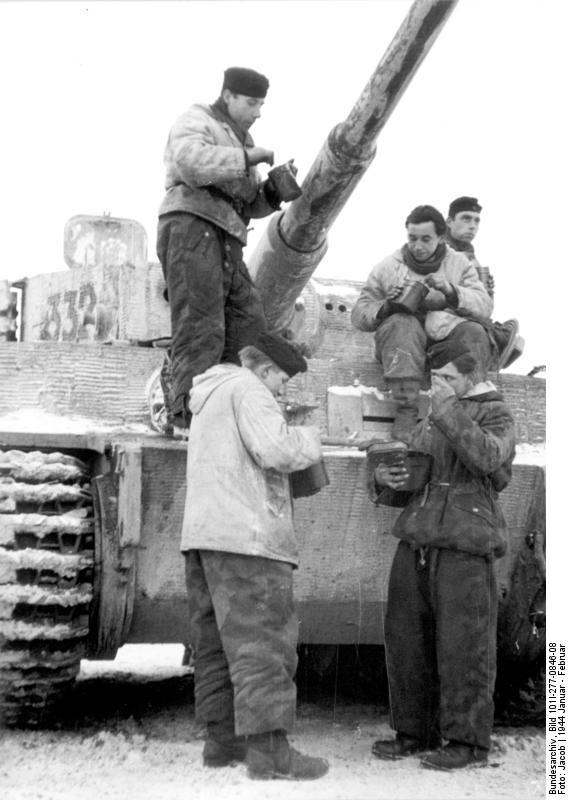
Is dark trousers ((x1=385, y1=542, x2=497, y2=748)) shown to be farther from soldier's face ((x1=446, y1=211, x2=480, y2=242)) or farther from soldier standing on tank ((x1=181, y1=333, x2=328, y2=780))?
soldier's face ((x1=446, y1=211, x2=480, y2=242))

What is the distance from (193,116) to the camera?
5.88 meters

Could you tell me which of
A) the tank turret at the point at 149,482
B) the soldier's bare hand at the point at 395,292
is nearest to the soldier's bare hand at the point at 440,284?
the soldier's bare hand at the point at 395,292

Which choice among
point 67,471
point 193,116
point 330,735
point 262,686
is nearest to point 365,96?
point 193,116

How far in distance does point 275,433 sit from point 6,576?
1457mm

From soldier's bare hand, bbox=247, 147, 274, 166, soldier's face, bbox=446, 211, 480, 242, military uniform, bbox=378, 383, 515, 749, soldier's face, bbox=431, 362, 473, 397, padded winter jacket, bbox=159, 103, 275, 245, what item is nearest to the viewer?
military uniform, bbox=378, 383, 515, 749

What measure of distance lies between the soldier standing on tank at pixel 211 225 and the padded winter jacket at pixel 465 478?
1.02 meters

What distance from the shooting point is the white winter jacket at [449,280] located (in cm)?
654

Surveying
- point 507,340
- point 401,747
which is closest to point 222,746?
point 401,747

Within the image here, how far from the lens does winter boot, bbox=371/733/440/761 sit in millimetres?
5723

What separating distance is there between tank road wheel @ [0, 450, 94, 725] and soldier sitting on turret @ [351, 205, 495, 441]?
1.70 metres

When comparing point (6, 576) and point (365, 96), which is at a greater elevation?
point (365, 96)

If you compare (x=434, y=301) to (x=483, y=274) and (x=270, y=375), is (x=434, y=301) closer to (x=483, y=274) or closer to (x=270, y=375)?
(x=483, y=274)

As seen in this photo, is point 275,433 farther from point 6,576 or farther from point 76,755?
point 76,755

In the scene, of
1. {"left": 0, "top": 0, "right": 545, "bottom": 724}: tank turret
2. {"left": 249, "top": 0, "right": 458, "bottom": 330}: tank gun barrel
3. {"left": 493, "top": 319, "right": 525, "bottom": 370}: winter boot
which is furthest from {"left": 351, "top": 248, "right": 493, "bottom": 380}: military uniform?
{"left": 249, "top": 0, "right": 458, "bottom": 330}: tank gun barrel
